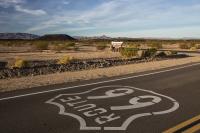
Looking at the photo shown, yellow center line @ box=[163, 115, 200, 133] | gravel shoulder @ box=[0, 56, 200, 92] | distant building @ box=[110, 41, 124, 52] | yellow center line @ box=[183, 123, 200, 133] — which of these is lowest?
yellow center line @ box=[183, 123, 200, 133]

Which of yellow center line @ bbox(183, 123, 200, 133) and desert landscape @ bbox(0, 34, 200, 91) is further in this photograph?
desert landscape @ bbox(0, 34, 200, 91)

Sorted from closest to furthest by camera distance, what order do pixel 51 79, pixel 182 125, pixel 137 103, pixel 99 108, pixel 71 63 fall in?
pixel 182 125
pixel 99 108
pixel 137 103
pixel 51 79
pixel 71 63

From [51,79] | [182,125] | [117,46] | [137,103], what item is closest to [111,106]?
[137,103]

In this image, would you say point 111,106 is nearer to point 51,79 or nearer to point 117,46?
point 51,79

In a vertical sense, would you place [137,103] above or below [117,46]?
below

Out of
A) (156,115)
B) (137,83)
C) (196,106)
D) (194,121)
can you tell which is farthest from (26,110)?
(137,83)

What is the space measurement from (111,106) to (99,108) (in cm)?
A: 39

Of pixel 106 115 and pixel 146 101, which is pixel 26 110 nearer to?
pixel 106 115

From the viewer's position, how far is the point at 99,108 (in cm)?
736

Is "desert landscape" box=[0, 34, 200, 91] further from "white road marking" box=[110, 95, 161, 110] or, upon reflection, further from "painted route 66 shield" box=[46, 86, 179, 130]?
"white road marking" box=[110, 95, 161, 110]

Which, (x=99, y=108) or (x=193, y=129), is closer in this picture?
(x=193, y=129)

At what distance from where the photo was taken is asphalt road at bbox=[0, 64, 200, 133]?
232 inches

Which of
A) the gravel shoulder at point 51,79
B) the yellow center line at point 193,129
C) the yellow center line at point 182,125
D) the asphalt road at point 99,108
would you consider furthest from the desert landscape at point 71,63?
the yellow center line at point 193,129

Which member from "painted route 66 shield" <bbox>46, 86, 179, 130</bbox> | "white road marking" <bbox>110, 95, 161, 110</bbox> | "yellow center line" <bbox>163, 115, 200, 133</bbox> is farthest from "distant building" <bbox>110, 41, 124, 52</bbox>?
"yellow center line" <bbox>163, 115, 200, 133</bbox>
